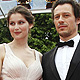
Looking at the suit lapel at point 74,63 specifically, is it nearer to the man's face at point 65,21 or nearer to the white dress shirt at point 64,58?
the white dress shirt at point 64,58

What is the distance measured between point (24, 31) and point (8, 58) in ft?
1.85

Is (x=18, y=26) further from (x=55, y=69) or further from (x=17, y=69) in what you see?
(x=55, y=69)

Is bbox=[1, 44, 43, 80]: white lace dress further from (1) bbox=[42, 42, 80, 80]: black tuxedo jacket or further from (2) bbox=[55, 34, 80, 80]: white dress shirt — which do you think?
(2) bbox=[55, 34, 80, 80]: white dress shirt

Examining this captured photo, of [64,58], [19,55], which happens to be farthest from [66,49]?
[19,55]

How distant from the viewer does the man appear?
8.24ft

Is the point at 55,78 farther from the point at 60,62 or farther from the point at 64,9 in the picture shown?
the point at 64,9

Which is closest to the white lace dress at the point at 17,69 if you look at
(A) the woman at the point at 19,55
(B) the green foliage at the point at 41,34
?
(A) the woman at the point at 19,55

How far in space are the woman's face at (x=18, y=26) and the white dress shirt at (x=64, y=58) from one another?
749 mm

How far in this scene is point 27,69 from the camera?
120 inches

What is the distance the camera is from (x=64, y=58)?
2.67 m

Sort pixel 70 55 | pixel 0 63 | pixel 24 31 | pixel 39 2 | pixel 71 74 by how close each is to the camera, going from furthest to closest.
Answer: pixel 39 2 < pixel 24 31 < pixel 0 63 < pixel 70 55 < pixel 71 74

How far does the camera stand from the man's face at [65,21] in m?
2.70

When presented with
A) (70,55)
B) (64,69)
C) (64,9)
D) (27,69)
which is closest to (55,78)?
(64,69)

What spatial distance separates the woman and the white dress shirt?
517 millimetres
